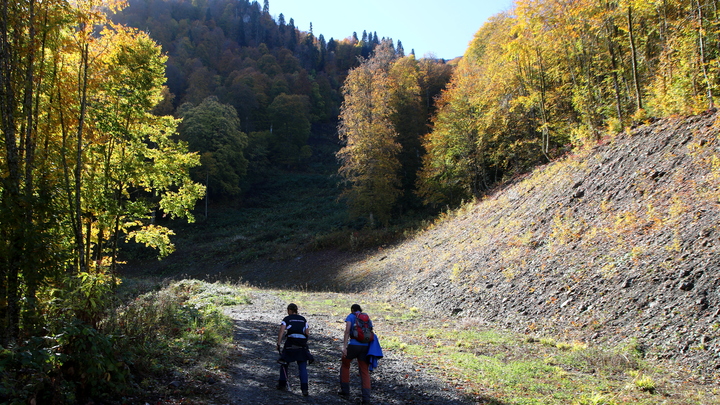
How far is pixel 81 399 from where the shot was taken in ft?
13.1

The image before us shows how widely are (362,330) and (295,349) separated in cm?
101

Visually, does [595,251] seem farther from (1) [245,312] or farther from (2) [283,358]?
(1) [245,312]

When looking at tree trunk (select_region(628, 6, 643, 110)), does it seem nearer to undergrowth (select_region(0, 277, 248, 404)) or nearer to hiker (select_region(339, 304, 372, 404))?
hiker (select_region(339, 304, 372, 404))

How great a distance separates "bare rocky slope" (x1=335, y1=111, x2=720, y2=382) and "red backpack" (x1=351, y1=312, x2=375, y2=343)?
5.15 m

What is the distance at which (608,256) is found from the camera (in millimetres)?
9672

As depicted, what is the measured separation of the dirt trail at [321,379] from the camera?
5473 mm

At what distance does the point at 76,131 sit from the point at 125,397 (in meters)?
5.40

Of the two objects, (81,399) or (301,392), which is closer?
(81,399)

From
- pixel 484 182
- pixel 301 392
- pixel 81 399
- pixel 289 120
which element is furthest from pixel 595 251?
pixel 289 120

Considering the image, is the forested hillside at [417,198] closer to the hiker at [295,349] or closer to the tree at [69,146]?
the tree at [69,146]

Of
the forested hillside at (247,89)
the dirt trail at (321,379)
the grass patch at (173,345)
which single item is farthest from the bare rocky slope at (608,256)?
the forested hillside at (247,89)

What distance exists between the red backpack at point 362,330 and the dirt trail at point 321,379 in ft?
3.04

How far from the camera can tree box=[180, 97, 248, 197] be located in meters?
40.8

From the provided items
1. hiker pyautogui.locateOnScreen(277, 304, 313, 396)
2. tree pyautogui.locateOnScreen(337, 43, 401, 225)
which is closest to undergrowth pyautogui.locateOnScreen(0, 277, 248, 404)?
hiker pyautogui.locateOnScreen(277, 304, 313, 396)
